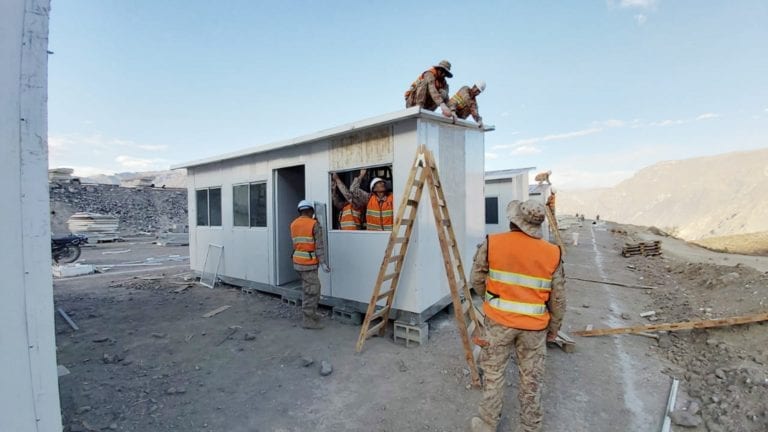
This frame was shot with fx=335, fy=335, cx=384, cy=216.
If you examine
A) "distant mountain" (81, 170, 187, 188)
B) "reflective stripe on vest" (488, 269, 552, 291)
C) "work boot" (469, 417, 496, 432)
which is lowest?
"work boot" (469, 417, 496, 432)

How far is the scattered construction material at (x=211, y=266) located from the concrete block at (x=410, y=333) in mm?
5466

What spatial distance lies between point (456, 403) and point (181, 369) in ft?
11.7

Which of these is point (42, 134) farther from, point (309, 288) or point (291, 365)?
point (309, 288)

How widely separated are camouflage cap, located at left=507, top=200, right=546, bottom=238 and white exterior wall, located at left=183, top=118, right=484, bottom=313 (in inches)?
87.3

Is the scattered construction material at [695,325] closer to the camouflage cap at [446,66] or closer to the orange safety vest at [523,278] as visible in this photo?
the orange safety vest at [523,278]

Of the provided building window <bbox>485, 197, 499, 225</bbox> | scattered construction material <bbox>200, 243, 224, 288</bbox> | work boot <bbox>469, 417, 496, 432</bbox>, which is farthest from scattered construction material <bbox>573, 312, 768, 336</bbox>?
scattered construction material <bbox>200, 243, 224, 288</bbox>

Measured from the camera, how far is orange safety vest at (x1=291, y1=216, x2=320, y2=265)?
5434 mm

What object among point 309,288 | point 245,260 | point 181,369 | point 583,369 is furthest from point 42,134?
point 245,260

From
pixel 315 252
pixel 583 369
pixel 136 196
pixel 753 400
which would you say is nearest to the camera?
pixel 753 400

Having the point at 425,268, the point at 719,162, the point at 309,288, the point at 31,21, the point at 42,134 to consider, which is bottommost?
the point at 309,288

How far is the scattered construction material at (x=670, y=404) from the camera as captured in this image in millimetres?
3055

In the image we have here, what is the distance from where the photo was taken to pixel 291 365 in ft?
14.8

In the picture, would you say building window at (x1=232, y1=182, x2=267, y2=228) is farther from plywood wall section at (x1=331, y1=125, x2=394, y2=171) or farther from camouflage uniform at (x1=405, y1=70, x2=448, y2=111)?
camouflage uniform at (x1=405, y1=70, x2=448, y2=111)

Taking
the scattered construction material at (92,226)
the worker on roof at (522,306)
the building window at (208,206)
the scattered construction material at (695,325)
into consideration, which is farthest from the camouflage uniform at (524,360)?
the scattered construction material at (92,226)
